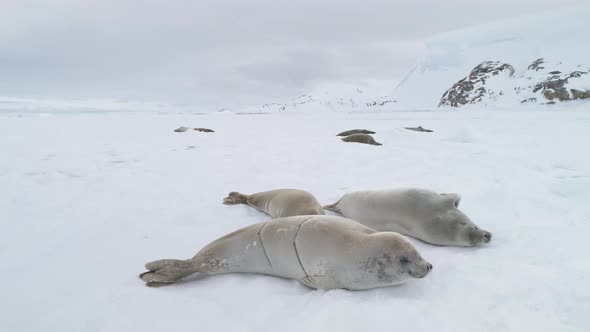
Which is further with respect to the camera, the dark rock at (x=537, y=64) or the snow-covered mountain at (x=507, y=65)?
the dark rock at (x=537, y=64)

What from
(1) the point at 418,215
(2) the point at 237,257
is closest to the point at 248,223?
(2) the point at 237,257

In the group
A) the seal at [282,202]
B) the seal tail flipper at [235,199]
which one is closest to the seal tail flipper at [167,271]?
the seal at [282,202]

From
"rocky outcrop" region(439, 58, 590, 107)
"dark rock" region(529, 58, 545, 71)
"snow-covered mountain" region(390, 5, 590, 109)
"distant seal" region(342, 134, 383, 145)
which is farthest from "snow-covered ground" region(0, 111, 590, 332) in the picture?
"dark rock" region(529, 58, 545, 71)

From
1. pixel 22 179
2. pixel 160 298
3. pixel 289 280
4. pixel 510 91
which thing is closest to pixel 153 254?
pixel 160 298

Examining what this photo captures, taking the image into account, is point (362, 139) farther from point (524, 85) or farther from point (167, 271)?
point (524, 85)

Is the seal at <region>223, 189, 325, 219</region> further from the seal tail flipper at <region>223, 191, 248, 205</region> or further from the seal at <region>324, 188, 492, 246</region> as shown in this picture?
the seal at <region>324, 188, 492, 246</region>

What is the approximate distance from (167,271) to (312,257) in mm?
838

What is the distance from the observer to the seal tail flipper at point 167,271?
6.86 feet

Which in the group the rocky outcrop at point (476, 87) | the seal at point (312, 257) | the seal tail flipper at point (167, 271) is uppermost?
the rocky outcrop at point (476, 87)

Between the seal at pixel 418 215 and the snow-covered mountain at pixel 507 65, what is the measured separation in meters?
24.6

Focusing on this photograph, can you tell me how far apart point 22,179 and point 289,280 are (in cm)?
394

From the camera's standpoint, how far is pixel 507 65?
→ 32156 millimetres

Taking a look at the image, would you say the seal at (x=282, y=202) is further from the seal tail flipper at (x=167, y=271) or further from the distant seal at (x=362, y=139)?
the distant seal at (x=362, y=139)

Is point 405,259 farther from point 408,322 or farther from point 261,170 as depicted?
point 261,170
